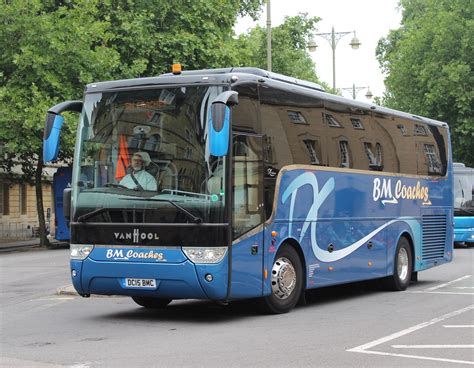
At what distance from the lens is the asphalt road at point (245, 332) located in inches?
343

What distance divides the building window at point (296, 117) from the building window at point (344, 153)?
53.5 inches

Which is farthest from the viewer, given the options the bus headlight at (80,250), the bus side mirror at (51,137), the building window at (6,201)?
the building window at (6,201)

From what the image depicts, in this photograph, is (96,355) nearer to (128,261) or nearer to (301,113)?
(128,261)

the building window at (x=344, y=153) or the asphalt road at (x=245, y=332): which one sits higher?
the building window at (x=344, y=153)

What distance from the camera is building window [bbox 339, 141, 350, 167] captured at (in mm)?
14340

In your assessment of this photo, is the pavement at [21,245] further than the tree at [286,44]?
No

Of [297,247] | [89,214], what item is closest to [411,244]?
[297,247]

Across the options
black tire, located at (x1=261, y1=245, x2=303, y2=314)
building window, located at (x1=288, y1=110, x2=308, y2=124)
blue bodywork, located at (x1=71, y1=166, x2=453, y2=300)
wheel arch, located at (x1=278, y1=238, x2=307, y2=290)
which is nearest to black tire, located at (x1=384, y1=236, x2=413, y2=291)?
blue bodywork, located at (x1=71, y1=166, x2=453, y2=300)

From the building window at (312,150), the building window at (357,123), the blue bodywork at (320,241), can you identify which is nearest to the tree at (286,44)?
the blue bodywork at (320,241)

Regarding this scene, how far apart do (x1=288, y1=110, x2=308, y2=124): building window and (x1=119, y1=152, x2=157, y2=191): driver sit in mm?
2450

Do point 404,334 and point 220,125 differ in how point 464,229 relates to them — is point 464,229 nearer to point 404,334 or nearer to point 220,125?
point 404,334

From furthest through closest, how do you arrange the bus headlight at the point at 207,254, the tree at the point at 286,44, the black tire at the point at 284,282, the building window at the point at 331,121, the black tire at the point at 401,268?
the tree at the point at 286,44 < the black tire at the point at 401,268 < the building window at the point at 331,121 < the black tire at the point at 284,282 < the bus headlight at the point at 207,254

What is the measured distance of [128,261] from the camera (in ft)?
37.7

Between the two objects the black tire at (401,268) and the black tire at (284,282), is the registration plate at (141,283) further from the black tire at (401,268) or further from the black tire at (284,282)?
the black tire at (401,268)
